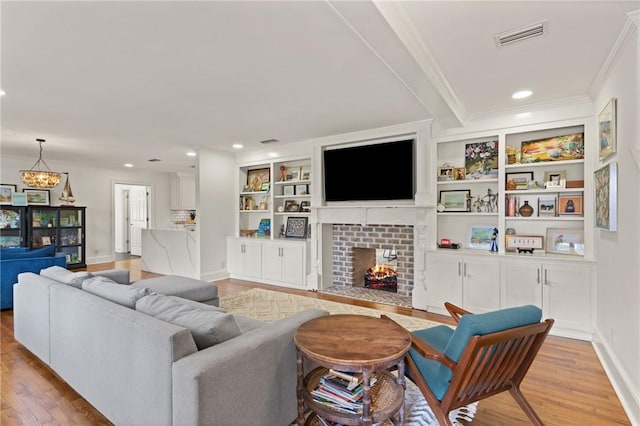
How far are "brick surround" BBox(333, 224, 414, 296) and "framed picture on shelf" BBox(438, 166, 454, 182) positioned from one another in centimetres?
79

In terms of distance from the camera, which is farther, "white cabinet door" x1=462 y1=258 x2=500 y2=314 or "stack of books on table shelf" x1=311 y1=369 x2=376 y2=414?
"white cabinet door" x1=462 y1=258 x2=500 y2=314

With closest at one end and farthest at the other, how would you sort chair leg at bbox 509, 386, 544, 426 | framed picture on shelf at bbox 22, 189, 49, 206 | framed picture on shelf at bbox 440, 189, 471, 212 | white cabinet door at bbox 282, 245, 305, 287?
chair leg at bbox 509, 386, 544, 426
framed picture on shelf at bbox 440, 189, 471, 212
white cabinet door at bbox 282, 245, 305, 287
framed picture on shelf at bbox 22, 189, 49, 206

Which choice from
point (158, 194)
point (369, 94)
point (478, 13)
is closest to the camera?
point (478, 13)

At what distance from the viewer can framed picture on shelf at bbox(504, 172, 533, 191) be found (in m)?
3.73

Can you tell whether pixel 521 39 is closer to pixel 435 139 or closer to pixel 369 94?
pixel 369 94

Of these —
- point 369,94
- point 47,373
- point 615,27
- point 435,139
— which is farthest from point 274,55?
point 47,373

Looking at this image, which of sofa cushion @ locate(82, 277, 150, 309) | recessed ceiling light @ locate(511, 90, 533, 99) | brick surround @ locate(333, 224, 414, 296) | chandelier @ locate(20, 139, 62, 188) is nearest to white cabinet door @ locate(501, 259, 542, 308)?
brick surround @ locate(333, 224, 414, 296)

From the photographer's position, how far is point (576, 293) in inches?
126

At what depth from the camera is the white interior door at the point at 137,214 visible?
906 cm

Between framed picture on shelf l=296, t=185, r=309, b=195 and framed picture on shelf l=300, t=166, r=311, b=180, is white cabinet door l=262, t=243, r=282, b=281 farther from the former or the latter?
framed picture on shelf l=300, t=166, r=311, b=180

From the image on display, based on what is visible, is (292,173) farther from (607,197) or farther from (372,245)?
(607,197)

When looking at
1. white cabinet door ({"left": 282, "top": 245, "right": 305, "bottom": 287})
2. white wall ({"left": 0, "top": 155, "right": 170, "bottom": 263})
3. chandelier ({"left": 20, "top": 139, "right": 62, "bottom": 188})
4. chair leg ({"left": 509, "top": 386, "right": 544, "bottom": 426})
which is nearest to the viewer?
chair leg ({"left": 509, "top": 386, "right": 544, "bottom": 426})

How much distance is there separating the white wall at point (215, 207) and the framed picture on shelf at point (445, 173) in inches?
150

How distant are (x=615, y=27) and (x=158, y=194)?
366 inches
